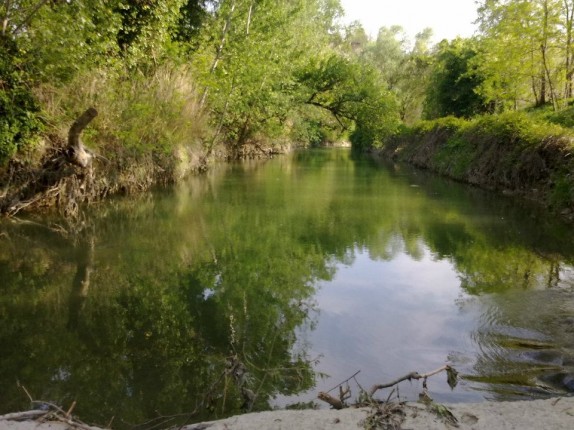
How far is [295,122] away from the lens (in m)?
36.3

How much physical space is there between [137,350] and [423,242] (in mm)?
6290

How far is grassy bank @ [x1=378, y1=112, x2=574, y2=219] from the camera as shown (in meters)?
12.1

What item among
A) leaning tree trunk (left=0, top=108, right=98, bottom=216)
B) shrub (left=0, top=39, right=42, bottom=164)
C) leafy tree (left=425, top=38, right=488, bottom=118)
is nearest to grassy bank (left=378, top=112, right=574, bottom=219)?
leafy tree (left=425, top=38, right=488, bottom=118)

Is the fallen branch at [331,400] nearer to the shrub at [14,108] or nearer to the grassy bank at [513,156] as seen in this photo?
the shrub at [14,108]

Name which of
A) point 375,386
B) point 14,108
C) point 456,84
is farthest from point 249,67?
point 375,386

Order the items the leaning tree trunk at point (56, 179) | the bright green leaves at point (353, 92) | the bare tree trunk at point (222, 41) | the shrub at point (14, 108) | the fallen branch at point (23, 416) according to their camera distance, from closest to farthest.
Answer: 1. the fallen branch at point (23, 416)
2. the shrub at point (14, 108)
3. the leaning tree trunk at point (56, 179)
4. the bare tree trunk at point (222, 41)
5. the bright green leaves at point (353, 92)

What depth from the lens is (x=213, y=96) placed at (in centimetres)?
2036

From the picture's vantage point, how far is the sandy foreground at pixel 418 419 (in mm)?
3066

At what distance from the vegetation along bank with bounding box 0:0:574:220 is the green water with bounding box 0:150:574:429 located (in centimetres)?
150

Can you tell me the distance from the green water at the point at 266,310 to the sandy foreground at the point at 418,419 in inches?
19.5

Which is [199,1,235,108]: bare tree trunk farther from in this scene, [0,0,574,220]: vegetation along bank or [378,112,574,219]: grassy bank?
[378,112,574,219]: grassy bank

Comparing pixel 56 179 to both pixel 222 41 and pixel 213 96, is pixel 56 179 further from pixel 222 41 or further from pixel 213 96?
pixel 222 41

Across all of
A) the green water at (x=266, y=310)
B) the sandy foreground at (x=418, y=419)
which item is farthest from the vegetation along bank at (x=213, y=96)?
Answer: the sandy foreground at (x=418, y=419)

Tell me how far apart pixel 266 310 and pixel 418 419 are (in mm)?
2880
